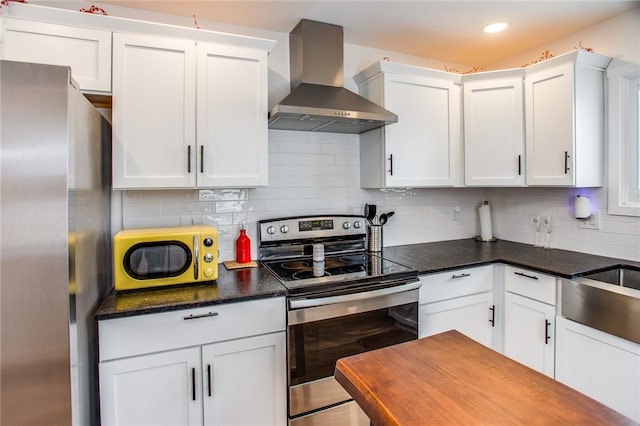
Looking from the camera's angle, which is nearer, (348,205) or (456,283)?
(456,283)

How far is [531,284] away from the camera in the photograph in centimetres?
220

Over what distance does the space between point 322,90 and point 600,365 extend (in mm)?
2215

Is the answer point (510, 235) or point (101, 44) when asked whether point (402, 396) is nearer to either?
point (101, 44)

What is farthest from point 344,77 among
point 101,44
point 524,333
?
point 524,333

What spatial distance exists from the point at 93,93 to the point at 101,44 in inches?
9.7

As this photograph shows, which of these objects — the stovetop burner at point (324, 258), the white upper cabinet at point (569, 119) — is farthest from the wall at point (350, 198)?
the white upper cabinet at point (569, 119)

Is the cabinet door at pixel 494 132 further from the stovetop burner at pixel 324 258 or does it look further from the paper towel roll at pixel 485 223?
the stovetop burner at pixel 324 258

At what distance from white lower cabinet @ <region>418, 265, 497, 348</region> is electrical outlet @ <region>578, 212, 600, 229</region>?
762 mm

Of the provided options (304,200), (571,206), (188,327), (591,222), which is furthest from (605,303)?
(188,327)

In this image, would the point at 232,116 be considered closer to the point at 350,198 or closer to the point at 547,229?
the point at 350,198

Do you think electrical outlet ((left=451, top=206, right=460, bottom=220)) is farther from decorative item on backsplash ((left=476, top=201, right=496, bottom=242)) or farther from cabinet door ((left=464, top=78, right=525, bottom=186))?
cabinet door ((left=464, top=78, right=525, bottom=186))

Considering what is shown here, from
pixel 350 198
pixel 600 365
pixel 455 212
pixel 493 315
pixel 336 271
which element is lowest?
pixel 600 365

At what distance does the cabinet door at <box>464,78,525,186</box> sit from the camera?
2557 millimetres

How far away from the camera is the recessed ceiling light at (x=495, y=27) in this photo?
237cm
